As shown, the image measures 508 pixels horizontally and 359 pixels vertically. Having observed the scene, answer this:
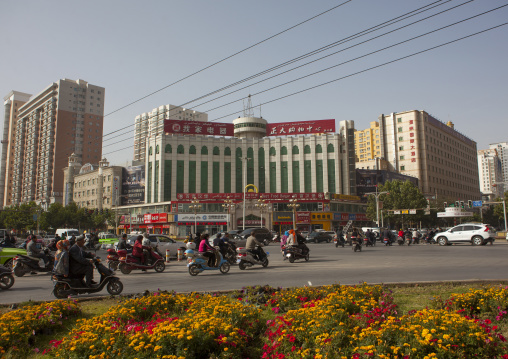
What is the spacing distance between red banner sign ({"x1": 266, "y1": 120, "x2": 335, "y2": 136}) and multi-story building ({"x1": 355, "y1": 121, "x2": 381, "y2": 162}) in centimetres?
5998

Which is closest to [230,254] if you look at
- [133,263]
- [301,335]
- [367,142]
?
[133,263]

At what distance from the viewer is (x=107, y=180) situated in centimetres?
8588

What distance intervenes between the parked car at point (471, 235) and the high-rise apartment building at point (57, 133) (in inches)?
3923

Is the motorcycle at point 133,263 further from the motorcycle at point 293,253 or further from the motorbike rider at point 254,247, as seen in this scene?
the motorcycle at point 293,253

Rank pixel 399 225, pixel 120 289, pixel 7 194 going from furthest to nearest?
pixel 7 194 < pixel 399 225 < pixel 120 289

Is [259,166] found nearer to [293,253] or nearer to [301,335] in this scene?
[293,253]

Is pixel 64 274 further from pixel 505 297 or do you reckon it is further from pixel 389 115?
pixel 389 115

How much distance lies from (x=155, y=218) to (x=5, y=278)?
189 feet

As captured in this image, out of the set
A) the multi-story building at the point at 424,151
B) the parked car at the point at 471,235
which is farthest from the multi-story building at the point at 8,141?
the parked car at the point at 471,235

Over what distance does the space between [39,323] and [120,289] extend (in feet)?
13.8

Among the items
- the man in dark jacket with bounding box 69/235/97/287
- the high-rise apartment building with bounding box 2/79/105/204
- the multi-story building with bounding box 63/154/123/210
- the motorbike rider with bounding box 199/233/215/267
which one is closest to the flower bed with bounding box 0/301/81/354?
the man in dark jacket with bounding box 69/235/97/287

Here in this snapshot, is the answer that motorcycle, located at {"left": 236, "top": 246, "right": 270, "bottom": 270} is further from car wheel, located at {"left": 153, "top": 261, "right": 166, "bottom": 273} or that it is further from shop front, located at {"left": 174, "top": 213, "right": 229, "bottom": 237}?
shop front, located at {"left": 174, "top": 213, "right": 229, "bottom": 237}

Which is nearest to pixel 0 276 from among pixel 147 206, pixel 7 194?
pixel 147 206

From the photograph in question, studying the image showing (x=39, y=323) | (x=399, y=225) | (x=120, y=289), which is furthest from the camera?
(x=399, y=225)
